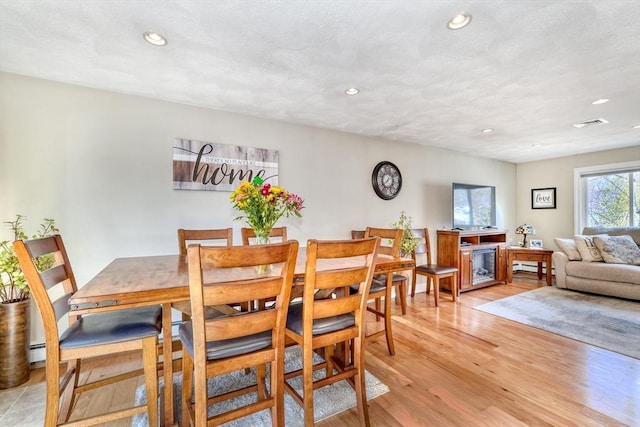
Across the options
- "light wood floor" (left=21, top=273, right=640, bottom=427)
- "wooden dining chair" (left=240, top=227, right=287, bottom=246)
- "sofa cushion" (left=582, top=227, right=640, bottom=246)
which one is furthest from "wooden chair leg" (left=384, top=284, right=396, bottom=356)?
"sofa cushion" (left=582, top=227, right=640, bottom=246)

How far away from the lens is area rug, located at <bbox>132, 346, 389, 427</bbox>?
5.45 ft

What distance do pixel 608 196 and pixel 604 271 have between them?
1824mm

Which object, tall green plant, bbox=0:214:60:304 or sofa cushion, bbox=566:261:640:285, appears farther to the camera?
sofa cushion, bbox=566:261:640:285

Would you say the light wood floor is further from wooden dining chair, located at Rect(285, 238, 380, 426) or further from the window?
the window

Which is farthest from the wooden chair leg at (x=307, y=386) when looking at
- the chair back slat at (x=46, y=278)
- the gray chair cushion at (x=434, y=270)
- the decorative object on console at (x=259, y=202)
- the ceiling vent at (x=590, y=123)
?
the ceiling vent at (x=590, y=123)

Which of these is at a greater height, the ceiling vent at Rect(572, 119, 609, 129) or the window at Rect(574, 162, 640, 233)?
the ceiling vent at Rect(572, 119, 609, 129)

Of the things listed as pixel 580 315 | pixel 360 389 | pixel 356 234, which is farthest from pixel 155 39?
pixel 580 315

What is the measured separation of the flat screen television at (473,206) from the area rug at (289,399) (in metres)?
3.31

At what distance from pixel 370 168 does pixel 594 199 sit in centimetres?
441

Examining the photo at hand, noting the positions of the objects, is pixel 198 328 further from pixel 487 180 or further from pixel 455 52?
pixel 487 180

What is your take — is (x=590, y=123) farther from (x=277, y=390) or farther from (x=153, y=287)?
(x=153, y=287)

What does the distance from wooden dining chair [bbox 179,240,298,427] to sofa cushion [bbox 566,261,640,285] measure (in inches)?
194

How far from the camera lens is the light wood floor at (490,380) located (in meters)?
1.69

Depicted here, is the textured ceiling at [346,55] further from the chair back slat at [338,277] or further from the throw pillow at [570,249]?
the throw pillow at [570,249]
